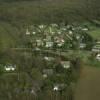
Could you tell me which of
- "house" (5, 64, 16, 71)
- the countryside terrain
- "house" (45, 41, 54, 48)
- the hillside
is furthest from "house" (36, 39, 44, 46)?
"house" (5, 64, 16, 71)

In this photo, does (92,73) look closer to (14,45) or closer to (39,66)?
(39,66)

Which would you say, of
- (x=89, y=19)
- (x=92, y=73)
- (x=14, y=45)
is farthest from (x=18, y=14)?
(x=92, y=73)

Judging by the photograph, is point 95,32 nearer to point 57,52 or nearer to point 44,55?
point 57,52

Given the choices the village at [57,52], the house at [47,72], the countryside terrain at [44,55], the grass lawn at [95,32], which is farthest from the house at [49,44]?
the house at [47,72]

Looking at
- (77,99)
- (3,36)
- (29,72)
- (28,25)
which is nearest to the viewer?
(77,99)

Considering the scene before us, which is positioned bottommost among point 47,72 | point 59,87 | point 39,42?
point 39,42

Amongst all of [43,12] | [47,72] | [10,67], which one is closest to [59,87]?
[47,72]

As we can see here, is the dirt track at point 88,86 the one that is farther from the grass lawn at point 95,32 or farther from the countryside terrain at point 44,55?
the grass lawn at point 95,32

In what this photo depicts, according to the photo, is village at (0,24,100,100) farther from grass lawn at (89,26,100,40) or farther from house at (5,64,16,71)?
grass lawn at (89,26,100,40)
